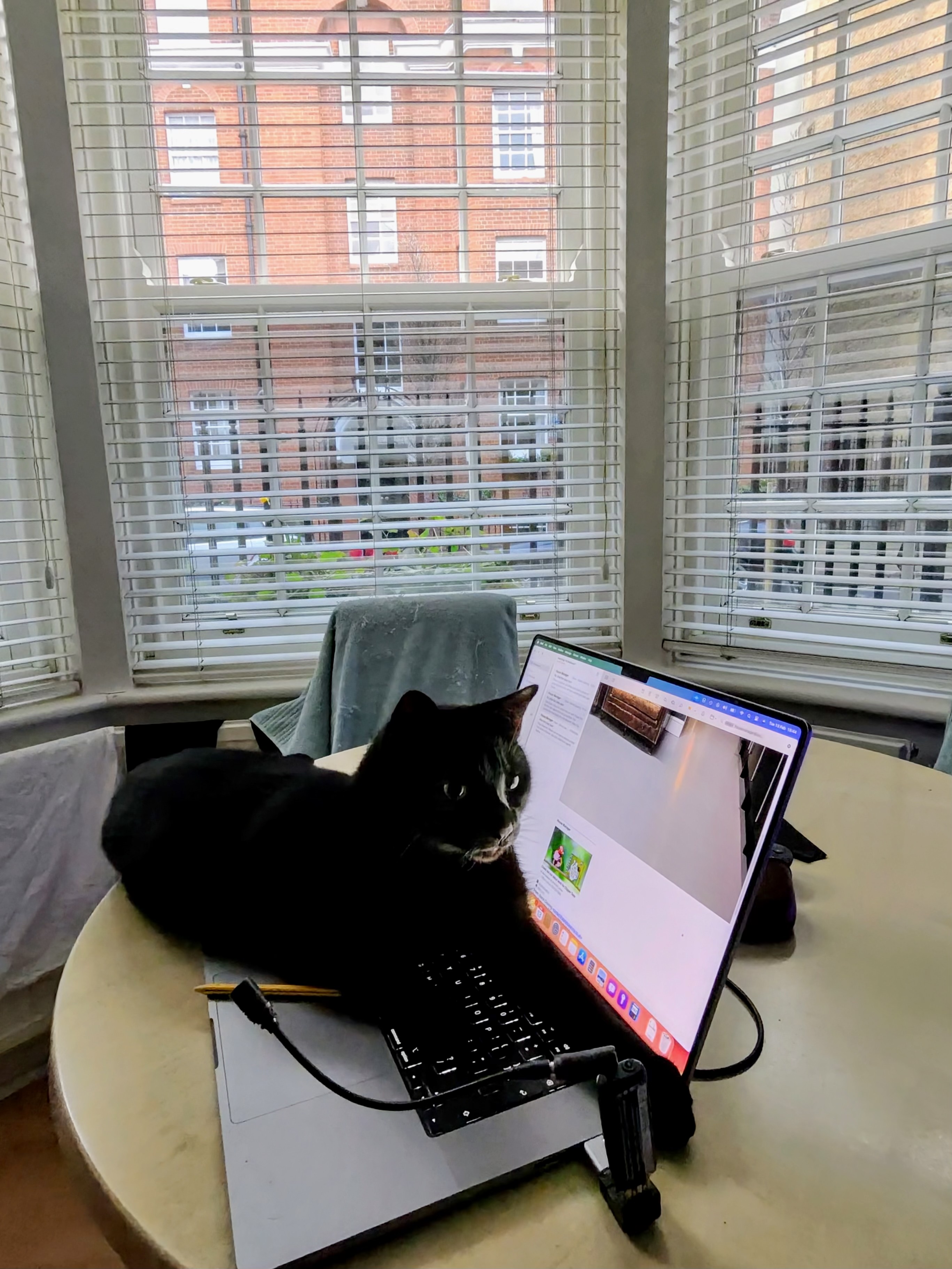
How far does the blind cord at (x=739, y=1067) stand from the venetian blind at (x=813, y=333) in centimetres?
115

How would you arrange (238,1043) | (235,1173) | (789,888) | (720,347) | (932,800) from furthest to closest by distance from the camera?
(720,347) → (932,800) → (789,888) → (238,1043) → (235,1173)

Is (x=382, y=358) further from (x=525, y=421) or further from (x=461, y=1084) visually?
(x=461, y=1084)

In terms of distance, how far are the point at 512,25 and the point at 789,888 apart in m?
1.90

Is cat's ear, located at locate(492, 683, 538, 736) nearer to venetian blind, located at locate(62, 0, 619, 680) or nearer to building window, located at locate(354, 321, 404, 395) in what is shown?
venetian blind, located at locate(62, 0, 619, 680)

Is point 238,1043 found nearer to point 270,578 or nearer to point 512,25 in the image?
point 270,578

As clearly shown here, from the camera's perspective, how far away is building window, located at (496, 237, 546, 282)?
175cm

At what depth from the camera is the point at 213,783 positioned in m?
0.79

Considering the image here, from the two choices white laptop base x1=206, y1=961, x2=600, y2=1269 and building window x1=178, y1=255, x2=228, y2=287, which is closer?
white laptop base x1=206, y1=961, x2=600, y2=1269

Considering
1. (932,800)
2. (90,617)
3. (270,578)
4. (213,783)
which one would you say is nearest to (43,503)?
(90,617)

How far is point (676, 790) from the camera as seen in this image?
19.9 inches

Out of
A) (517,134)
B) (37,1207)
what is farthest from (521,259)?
(37,1207)

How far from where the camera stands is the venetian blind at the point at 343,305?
160cm

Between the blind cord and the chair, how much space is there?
91 cm

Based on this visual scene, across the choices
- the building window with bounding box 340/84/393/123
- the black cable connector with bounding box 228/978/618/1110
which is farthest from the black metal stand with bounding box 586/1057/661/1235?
the building window with bounding box 340/84/393/123
